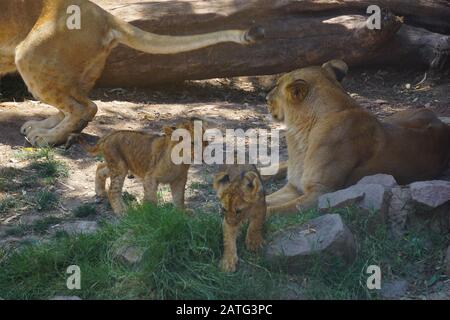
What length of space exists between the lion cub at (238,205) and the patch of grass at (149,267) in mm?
101

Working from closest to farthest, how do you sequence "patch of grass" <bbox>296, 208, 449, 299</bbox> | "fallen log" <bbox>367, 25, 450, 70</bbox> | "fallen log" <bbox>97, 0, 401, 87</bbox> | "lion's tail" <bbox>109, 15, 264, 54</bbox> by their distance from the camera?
"patch of grass" <bbox>296, 208, 449, 299</bbox>, "lion's tail" <bbox>109, 15, 264, 54</bbox>, "fallen log" <bbox>97, 0, 401, 87</bbox>, "fallen log" <bbox>367, 25, 450, 70</bbox>

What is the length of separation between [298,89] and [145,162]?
1.43 m

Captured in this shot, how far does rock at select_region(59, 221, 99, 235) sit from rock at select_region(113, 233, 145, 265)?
1.74ft

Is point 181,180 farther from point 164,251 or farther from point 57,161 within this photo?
point 57,161

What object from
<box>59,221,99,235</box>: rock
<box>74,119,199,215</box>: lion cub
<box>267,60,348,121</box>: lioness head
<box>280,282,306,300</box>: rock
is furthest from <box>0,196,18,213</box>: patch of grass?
<box>280,282,306,300</box>: rock

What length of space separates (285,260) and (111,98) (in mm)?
5432

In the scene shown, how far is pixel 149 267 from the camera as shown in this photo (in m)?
5.22

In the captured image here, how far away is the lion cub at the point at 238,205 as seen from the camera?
514cm

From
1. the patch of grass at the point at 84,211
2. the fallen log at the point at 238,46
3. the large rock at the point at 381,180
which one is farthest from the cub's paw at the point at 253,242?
the fallen log at the point at 238,46

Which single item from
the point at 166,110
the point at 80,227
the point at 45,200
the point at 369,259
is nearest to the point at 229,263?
the point at 369,259

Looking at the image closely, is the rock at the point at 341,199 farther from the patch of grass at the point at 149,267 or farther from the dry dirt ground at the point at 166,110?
the dry dirt ground at the point at 166,110

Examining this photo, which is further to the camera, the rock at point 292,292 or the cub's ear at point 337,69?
the cub's ear at point 337,69

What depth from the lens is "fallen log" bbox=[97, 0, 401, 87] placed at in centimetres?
1008

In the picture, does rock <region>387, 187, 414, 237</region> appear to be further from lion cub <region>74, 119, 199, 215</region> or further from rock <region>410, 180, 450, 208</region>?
lion cub <region>74, 119, 199, 215</region>
